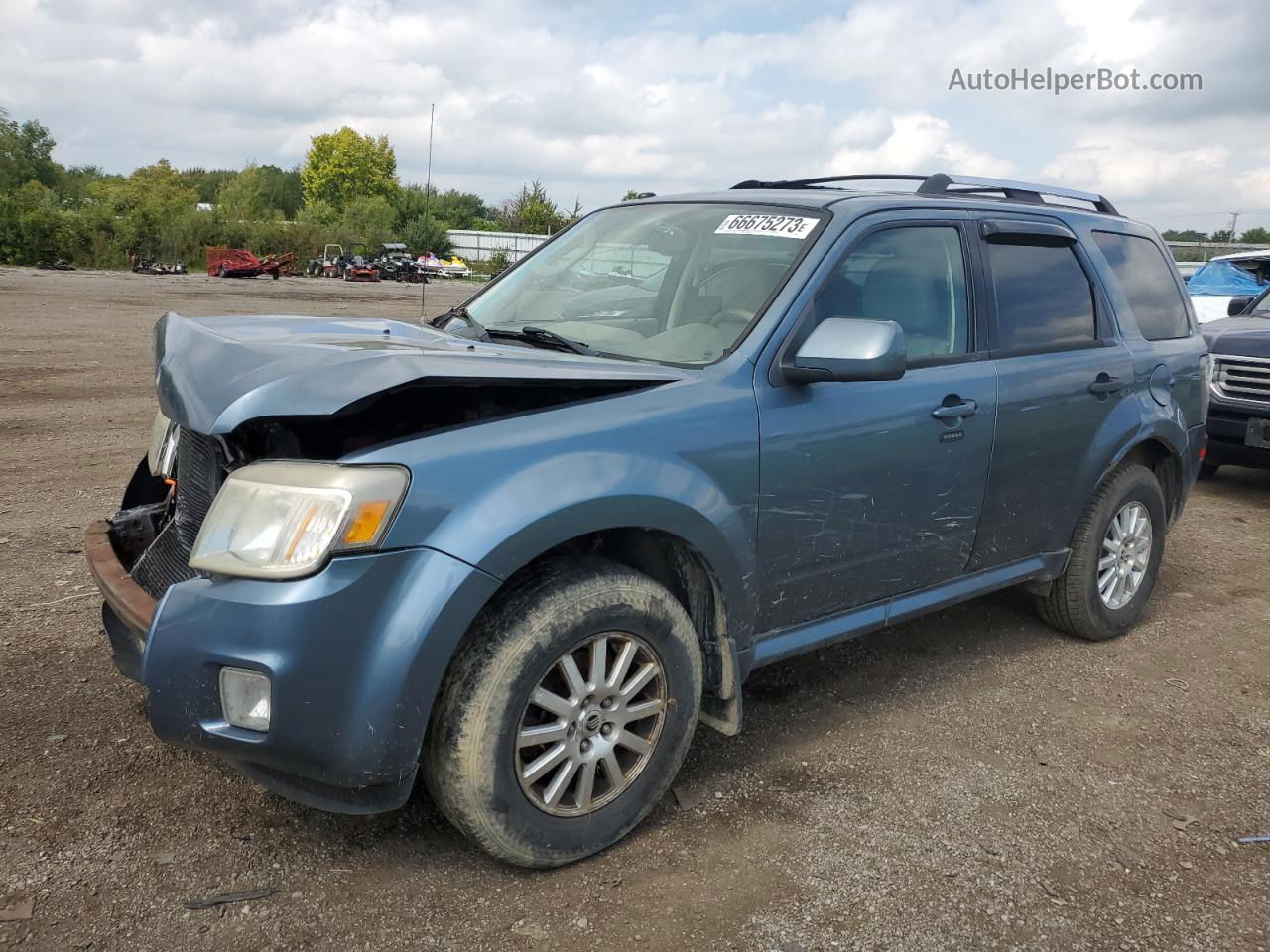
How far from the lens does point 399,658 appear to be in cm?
239

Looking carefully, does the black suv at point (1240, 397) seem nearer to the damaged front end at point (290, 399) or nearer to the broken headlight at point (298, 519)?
the damaged front end at point (290, 399)

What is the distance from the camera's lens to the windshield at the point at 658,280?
337 centimetres

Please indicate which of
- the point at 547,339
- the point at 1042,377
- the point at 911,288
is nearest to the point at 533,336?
the point at 547,339

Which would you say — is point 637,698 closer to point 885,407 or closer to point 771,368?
point 771,368

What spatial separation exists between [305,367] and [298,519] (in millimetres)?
411

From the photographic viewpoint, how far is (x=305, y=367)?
2.57 metres

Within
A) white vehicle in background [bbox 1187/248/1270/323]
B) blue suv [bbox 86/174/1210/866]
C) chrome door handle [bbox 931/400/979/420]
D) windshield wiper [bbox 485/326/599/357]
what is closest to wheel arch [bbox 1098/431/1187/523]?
blue suv [bbox 86/174/1210/866]

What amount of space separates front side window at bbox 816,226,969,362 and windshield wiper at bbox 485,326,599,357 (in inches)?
29.9

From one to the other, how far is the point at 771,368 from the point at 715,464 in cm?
39

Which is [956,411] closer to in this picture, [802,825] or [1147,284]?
[802,825]

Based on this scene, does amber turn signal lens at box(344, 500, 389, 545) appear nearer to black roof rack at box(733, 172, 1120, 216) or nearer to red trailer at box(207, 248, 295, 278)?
black roof rack at box(733, 172, 1120, 216)

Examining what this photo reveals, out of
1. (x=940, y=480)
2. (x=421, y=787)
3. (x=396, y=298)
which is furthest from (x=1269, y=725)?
(x=396, y=298)

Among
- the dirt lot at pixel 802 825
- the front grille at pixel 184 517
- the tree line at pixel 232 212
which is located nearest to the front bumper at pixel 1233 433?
the dirt lot at pixel 802 825

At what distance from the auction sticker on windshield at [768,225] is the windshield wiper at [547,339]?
695 mm
